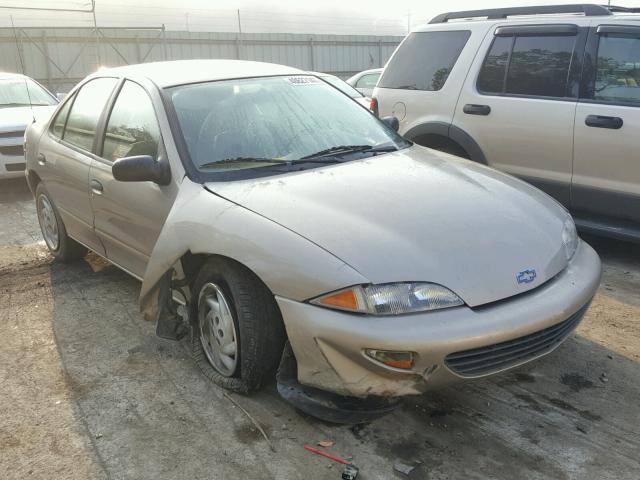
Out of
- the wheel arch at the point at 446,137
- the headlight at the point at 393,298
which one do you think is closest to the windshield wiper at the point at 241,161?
the headlight at the point at 393,298

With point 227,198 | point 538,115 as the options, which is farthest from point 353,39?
point 227,198

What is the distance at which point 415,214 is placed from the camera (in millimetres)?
2900

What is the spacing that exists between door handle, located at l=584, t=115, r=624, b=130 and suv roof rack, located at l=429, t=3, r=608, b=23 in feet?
2.83

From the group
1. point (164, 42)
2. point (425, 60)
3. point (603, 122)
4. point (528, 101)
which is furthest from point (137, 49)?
point (603, 122)

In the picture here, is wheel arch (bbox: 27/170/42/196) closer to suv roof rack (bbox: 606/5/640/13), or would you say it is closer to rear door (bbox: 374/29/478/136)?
rear door (bbox: 374/29/478/136)

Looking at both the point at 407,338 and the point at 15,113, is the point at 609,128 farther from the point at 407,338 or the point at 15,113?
the point at 15,113

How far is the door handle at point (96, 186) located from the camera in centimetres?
410

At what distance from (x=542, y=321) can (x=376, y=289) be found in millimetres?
726

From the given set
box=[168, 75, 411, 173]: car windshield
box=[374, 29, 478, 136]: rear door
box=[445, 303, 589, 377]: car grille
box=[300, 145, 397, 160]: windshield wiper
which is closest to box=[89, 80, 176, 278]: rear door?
box=[168, 75, 411, 173]: car windshield

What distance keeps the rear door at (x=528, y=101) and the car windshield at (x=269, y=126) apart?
5.12 feet

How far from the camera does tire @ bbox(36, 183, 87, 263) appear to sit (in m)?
5.12

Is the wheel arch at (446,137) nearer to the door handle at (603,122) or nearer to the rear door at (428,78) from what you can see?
the rear door at (428,78)

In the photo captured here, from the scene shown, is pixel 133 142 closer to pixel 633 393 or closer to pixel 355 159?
pixel 355 159

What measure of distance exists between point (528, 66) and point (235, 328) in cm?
360
